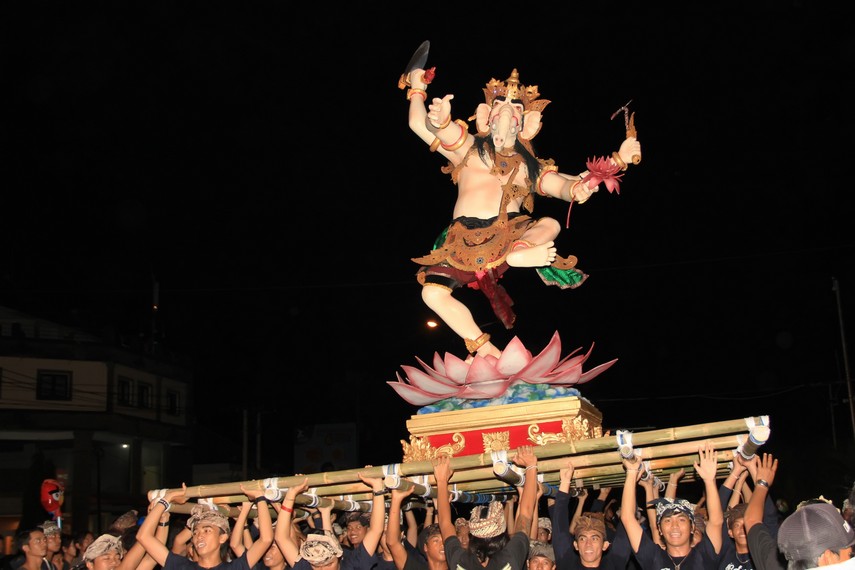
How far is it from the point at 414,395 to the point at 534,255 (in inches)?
45.6

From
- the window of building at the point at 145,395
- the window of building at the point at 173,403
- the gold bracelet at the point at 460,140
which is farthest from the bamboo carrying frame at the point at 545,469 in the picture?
the window of building at the point at 173,403

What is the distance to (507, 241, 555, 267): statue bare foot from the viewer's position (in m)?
5.83

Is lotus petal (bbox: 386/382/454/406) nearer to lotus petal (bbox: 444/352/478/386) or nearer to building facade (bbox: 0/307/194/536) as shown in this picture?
lotus petal (bbox: 444/352/478/386)

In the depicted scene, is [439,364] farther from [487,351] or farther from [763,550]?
[763,550]

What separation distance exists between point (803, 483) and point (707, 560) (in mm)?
11905

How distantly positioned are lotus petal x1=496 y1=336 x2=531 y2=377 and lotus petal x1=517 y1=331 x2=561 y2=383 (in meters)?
0.03

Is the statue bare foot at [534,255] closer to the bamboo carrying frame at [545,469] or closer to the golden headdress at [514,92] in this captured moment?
the golden headdress at [514,92]

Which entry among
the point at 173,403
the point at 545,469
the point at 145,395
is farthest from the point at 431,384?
the point at 173,403

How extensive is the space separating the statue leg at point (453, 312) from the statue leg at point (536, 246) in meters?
0.46

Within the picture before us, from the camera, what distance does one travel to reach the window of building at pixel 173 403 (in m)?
30.5

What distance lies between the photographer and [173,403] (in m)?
30.8

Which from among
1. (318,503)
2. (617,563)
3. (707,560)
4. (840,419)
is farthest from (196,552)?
(840,419)

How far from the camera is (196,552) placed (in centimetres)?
465

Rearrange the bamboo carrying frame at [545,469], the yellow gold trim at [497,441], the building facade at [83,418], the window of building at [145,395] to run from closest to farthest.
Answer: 1. the bamboo carrying frame at [545,469]
2. the yellow gold trim at [497,441]
3. the building facade at [83,418]
4. the window of building at [145,395]
